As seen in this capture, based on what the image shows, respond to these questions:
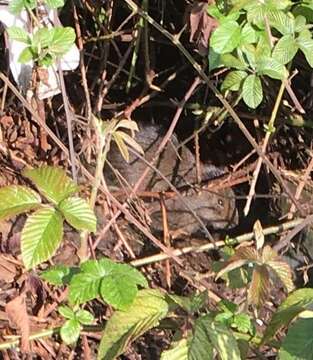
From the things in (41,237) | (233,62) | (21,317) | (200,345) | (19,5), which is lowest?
(21,317)

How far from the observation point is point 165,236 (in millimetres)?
2119

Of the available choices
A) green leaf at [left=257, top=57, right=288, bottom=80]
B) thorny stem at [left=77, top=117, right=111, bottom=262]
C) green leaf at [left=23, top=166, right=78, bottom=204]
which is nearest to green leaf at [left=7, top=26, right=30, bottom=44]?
thorny stem at [left=77, top=117, right=111, bottom=262]

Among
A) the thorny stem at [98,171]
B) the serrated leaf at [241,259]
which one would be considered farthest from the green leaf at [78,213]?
the serrated leaf at [241,259]

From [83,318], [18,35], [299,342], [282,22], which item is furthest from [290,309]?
[18,35]

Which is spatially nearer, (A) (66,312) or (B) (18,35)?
(A) (66,312)

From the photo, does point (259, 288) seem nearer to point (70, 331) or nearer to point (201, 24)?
point (70, 331)

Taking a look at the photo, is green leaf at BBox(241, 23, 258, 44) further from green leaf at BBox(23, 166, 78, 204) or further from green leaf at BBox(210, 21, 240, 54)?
green leaf at BBox(23, 166, 78, 204)

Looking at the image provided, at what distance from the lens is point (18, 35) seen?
152cm

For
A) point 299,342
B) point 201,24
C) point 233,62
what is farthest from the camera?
point 201,24

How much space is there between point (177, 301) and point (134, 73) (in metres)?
1.00

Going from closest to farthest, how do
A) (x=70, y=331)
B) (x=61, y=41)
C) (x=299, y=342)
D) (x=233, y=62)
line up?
(x=299, y=342)
(x=70, y=331)
(x=61, y=41)
(x=233, y=62)

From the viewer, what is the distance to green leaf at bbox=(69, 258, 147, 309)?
1.20 meters

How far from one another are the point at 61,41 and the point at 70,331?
51 cm

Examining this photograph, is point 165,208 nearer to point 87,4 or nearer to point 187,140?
point 187,140
